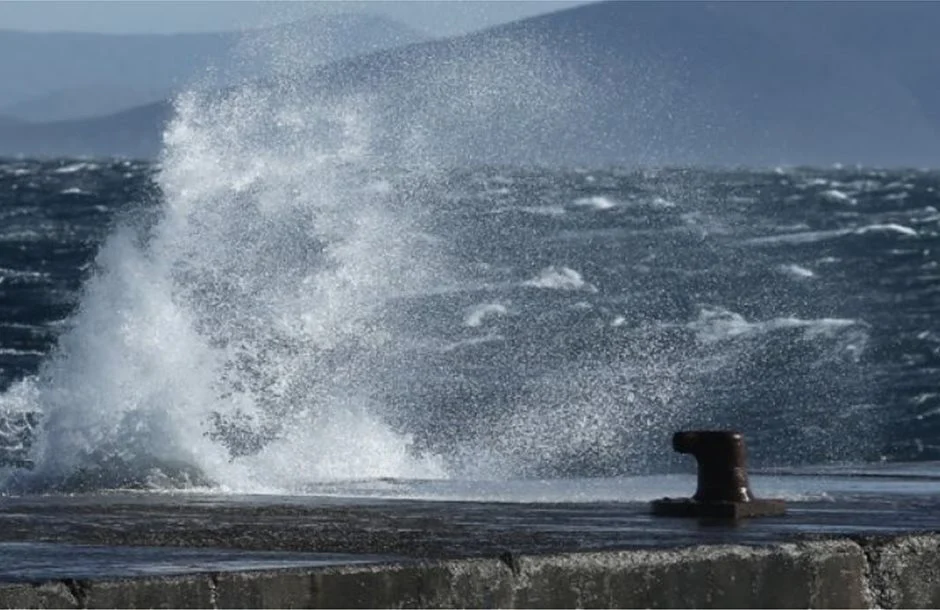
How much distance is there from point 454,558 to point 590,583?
318 mm

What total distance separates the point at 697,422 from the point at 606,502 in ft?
36.4

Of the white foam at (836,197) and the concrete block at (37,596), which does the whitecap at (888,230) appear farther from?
the concrete block at (37,596)

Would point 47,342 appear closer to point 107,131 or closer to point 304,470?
point 304,470

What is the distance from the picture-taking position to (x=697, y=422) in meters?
20.0

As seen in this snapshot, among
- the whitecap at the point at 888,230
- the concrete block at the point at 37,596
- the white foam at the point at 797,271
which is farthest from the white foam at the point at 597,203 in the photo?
the concrete block at the point at 37,596

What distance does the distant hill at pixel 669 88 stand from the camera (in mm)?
54375

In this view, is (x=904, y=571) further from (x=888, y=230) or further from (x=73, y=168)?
(x=73, y=168)

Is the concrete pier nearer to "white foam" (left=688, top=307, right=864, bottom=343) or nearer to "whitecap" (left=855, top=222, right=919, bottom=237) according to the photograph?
"white foam" (left=688, top=307, right=864, bottom=343)

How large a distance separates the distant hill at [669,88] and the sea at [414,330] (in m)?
11.9

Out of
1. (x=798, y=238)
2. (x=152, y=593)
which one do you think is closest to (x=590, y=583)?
(x=152, y=593)

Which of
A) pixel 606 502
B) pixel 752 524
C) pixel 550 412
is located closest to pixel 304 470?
pixel 606 502

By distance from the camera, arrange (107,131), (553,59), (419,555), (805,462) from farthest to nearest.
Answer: (107,131), (553,59), (805,462), (419,555)

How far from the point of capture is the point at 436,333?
24.6m

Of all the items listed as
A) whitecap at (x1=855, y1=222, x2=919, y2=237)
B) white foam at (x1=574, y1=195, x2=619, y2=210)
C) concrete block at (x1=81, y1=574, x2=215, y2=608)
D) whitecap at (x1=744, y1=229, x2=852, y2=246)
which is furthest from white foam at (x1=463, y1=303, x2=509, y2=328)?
concrete block at (x1=81, y1=574, x2=215, y2=608)
